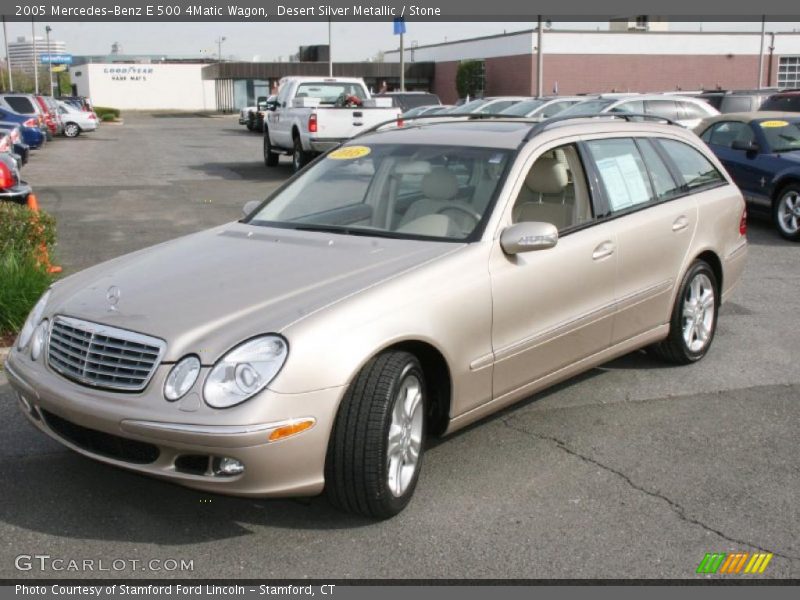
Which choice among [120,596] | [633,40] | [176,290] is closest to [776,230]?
[176,290]

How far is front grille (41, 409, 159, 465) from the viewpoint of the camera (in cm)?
391

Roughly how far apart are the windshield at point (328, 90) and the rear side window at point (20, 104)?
A: 46.0 ft

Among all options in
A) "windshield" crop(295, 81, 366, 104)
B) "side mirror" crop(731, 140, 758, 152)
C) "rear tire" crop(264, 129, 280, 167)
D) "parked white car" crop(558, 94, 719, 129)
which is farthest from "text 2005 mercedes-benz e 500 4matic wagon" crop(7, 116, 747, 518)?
"rear tire" crop(264, 129, 280, 167)

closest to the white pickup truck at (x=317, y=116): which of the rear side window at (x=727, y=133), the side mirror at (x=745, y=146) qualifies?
the rear side window at (x=727, y=133)

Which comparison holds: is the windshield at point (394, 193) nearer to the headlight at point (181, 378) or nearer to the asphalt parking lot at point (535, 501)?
the asphalt parking lot at point (535, 501)

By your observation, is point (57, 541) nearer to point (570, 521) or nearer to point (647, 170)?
point (570, 521)

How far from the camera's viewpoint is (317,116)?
1941cm

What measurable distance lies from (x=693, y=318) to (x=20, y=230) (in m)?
5.15

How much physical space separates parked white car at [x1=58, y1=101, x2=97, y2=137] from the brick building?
26144 millimetres

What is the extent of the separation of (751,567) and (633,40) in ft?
195

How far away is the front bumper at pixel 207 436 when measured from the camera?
12.2 ft

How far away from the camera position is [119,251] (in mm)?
11078

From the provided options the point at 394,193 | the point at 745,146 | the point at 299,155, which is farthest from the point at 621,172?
the point at 299,155

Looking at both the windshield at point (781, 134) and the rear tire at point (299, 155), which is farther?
the rear tire at point (299, 155)
